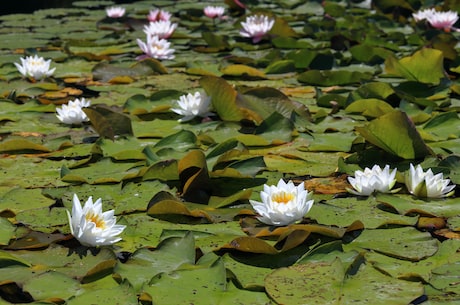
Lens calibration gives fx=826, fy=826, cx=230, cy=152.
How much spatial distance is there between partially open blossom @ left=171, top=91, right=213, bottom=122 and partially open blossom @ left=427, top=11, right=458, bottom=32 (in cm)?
231

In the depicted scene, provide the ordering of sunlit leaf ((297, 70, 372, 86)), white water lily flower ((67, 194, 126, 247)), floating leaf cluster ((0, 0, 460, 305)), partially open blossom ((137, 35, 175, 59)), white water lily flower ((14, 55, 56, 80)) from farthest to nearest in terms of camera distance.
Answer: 1. partially open blossom ((137, 35, 175, 59))
2. white water lily flower ((14, 55, 56, 80))
3. sunlit leaf ((297, 70, 372, 86))
4. white water lily flower ((67, 194, 126, 247))
5. floating leaf cluster ((0, 0, 460, 305))

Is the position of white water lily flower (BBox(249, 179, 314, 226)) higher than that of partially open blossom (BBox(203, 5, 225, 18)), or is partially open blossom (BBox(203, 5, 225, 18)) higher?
white water lily flower (BBox(249, 179, 314, 226))

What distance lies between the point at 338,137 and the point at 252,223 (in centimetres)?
92

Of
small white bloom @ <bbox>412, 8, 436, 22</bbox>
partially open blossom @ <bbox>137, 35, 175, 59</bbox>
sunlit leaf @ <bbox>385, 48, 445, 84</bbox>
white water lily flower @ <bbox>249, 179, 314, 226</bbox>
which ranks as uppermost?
white water lily flower @ <bbox>249, 179, 314, 226</bbox>

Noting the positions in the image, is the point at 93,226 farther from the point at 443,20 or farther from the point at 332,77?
the point at 443,20

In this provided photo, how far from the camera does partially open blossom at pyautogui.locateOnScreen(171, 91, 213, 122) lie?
10.3ft

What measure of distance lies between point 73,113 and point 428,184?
58.2 inches

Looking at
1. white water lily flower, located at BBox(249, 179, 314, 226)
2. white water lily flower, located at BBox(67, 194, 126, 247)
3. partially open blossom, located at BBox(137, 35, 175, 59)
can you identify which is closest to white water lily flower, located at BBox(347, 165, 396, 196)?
white water lily flower, located at BBox(249, 179, 314, 226)

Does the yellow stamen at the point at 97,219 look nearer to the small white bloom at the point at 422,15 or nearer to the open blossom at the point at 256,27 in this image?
the open blossom at the point at 256,27

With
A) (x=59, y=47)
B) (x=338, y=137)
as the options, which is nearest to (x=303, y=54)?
(x=338, y=137)

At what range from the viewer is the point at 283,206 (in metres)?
2.02

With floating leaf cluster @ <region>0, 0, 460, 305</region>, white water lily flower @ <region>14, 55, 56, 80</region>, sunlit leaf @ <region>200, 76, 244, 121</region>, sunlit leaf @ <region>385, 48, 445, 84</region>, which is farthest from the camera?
white water lily flower @ <region>14, 55, 56, 80</region>

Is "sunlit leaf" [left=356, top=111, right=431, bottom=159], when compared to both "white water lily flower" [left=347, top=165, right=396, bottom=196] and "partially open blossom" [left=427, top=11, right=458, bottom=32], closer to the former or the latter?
"white water lily flower" [left=347, top=165, right=396, bottom=196]

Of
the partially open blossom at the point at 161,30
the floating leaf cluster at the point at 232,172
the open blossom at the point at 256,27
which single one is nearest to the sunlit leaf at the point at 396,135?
the floating leaf cluster at the point at 232,172
